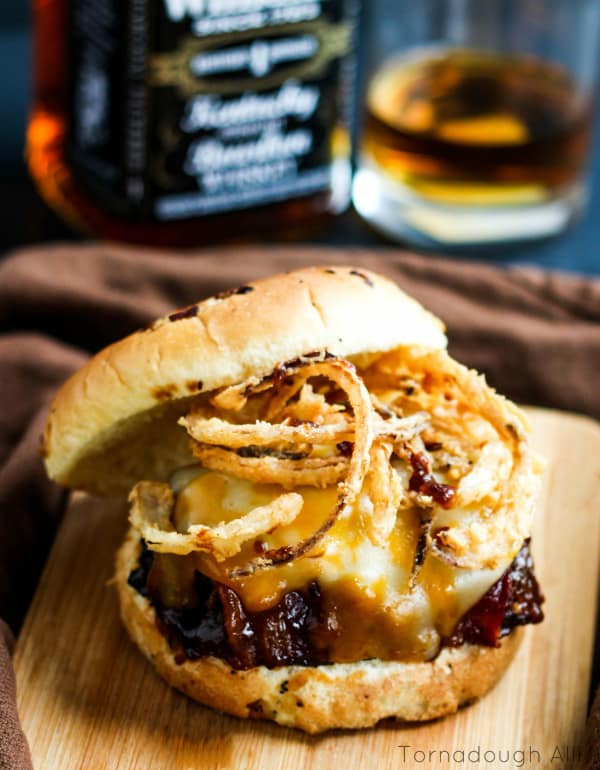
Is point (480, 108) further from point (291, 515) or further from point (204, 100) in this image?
point (291, 515)

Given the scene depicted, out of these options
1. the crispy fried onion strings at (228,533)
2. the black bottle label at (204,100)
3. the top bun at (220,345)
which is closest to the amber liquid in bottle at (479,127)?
the black bottle label at (204,100)

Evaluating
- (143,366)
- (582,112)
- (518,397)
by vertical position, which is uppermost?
(143,366)

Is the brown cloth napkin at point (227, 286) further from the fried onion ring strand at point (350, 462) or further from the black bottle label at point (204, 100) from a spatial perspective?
the fried onion ring strand at point (350, 462)

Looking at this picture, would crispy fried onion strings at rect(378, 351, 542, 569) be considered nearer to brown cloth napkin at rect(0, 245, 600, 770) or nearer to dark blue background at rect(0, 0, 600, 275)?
brown cloth napkin at rect(0, 245, 600, 770)

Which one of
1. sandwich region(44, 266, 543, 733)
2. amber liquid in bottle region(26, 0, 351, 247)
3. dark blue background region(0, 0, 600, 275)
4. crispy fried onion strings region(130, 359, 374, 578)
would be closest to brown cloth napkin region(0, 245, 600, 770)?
amber liquid in bottle region(26, 0, 351, 247)

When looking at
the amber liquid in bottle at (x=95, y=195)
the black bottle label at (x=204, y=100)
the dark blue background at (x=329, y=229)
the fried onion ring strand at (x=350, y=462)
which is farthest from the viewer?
the dark blue background at (x=329, y=229)

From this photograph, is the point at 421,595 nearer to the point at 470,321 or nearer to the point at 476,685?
the point at 476,685

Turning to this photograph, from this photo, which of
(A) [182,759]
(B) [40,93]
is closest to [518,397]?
(A) [182,759]

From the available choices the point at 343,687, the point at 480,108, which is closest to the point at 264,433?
the point at 343,687
